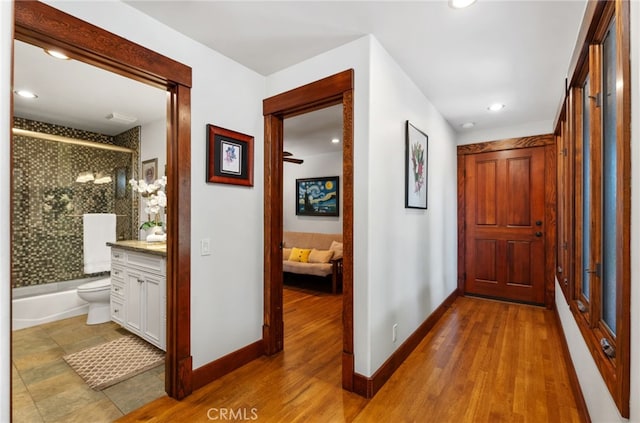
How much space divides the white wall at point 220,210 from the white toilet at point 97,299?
1817 mm

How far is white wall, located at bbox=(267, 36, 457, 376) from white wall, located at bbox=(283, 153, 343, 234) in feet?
8.77

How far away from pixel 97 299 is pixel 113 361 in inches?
43.2

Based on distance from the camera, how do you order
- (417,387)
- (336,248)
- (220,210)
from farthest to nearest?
1. (336,248)
2. (220,210)
3. (417,387)

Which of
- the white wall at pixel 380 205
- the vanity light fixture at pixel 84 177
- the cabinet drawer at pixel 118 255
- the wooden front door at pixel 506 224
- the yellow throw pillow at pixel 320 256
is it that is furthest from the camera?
the yellow throw pillow at pixel 320 256

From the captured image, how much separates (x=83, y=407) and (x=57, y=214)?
3150mm

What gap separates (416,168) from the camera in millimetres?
2646

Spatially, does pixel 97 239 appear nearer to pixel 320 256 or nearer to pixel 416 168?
pixel 320 256

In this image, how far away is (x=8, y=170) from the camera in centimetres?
51

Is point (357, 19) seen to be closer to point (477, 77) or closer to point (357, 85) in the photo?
point (357, 85)

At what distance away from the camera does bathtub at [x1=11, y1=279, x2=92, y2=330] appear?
3047mm

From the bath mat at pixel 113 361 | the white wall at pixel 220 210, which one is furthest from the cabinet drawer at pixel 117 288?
the white wall at pixel 220 210

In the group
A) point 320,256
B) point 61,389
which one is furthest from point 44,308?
point 320,256

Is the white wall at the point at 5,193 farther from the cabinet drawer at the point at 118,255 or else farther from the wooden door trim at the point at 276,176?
the cabinet drawer at the point at 118,255

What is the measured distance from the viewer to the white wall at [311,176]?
5512 mm
